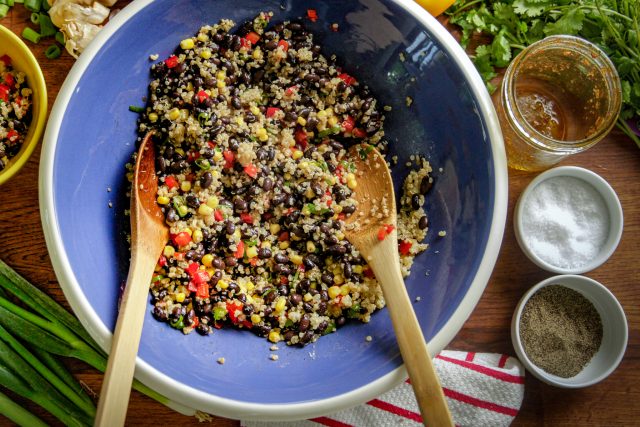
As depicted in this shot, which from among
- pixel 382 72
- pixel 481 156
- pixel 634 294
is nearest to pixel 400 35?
pixel 382 72

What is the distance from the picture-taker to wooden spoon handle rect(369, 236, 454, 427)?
160 cm

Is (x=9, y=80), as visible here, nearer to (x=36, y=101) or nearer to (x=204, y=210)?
(x=36, y=101)

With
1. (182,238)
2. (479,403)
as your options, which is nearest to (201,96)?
(182,238)

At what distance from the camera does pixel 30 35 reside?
2.10 m

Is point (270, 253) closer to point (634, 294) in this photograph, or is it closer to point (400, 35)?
point (400, 35)

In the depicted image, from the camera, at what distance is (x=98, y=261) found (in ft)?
5.78

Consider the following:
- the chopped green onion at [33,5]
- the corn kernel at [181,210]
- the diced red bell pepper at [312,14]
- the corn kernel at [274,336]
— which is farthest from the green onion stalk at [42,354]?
the diced red bell pepper at [312,14]

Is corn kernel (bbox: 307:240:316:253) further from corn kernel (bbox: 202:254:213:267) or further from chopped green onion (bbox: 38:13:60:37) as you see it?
chopped green onion (bbox: 38:13:60:37)

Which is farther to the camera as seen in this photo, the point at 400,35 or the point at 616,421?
the point at 616,421

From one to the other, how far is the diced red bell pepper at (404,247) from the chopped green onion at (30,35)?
1431 millimetres

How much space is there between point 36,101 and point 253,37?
759mm

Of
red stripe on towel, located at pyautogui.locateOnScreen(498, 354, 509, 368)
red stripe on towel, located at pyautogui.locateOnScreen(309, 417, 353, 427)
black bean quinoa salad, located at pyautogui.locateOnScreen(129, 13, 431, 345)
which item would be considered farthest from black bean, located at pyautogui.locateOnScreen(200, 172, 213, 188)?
red stripe on towel, located at pyautogui.locateOnScreen(498, 354, 509, 368)

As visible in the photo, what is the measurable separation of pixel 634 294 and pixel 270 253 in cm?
135

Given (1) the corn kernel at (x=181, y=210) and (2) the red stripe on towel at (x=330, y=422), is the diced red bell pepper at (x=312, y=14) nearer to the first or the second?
(1) the corn kernel at (x=181, y=210)
